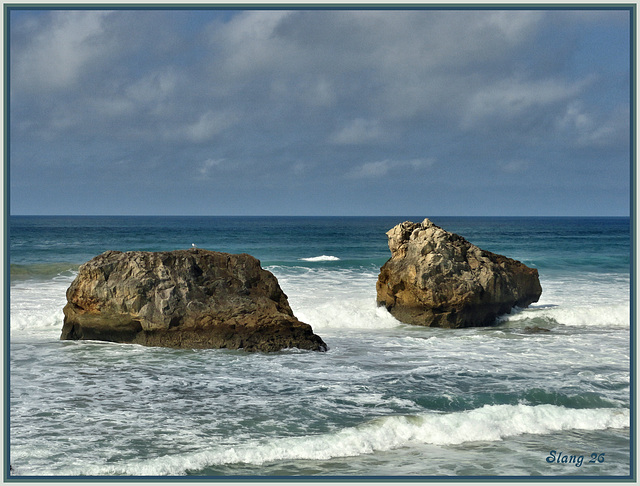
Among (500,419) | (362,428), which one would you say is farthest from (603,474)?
(362,428)

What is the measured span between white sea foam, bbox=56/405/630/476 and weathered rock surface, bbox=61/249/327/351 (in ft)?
13.9

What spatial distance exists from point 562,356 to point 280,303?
5.39 metres

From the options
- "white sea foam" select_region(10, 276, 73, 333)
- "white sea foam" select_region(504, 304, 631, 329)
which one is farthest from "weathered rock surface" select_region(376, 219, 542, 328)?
"white sea foam" select_region(10, 276, 73, 333)

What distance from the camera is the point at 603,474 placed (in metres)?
5.90

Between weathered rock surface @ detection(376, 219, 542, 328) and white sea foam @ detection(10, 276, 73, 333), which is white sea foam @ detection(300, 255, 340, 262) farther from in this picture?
weathered rock surface @ detection(376, 219, 542, 328)

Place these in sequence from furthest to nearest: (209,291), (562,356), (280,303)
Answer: (280,303) → (209,291) → (562,356)

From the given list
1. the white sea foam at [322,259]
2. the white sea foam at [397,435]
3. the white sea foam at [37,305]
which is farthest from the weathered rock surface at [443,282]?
the white sea foam at [322,259]

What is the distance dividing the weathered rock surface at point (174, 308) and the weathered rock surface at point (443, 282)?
141 inches

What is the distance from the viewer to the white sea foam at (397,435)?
610 centimetres

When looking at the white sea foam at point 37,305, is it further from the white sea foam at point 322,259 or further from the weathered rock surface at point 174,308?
the white sea foam at point 322,259

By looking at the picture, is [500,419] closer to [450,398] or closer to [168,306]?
[450,398]

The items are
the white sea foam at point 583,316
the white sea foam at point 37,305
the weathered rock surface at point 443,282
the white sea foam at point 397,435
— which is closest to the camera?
the white sea foam at point 397,435

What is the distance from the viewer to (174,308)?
11.2 metres

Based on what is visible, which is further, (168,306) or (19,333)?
(19,333)
